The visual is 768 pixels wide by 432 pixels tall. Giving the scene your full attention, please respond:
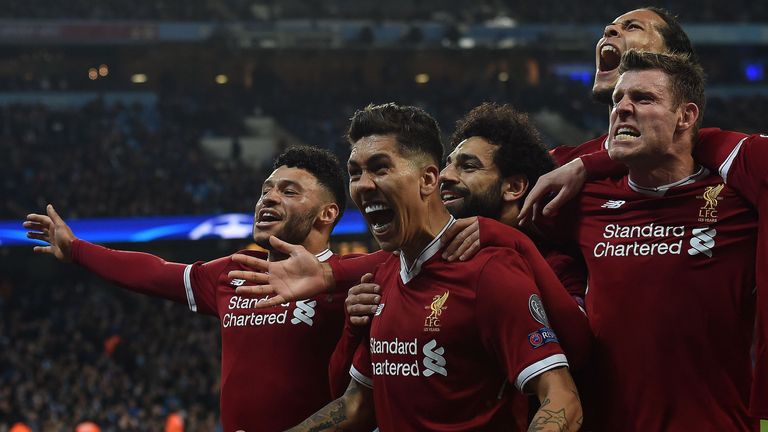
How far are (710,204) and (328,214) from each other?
2219 millimetres

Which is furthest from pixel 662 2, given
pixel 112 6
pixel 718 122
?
pixel 112 6

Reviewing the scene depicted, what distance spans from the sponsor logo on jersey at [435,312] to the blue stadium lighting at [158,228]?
1892 centimetres

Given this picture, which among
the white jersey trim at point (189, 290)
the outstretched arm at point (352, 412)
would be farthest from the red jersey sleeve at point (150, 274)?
the outstretched arm at point (352, 412)

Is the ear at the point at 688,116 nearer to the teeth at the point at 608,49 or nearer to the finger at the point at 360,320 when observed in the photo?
the teeth at the point at 608,49

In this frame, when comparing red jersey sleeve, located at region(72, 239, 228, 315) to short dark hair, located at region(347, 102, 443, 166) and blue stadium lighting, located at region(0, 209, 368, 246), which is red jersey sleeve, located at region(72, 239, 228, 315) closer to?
short dark hair, located at region(347, 102, 443, 166)

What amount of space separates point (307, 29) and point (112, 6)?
601cm

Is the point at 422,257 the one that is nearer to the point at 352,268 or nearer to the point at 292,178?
the point at 352,268

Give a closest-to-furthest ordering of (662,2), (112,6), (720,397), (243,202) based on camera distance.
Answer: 1. (720,397)
2. (243,202)
3. (112,6)
4. (662,2)

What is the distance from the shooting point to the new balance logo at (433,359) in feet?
11.9

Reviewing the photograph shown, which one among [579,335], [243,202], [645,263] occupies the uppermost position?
[243,202]

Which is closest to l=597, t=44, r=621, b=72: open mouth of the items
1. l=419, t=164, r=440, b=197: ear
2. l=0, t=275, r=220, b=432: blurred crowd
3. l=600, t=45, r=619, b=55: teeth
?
l=600, t=45, r=619, b=55: teeth

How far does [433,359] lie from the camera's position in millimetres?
3627

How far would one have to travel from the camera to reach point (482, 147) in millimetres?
4414

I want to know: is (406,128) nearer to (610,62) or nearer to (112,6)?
(610,62)
